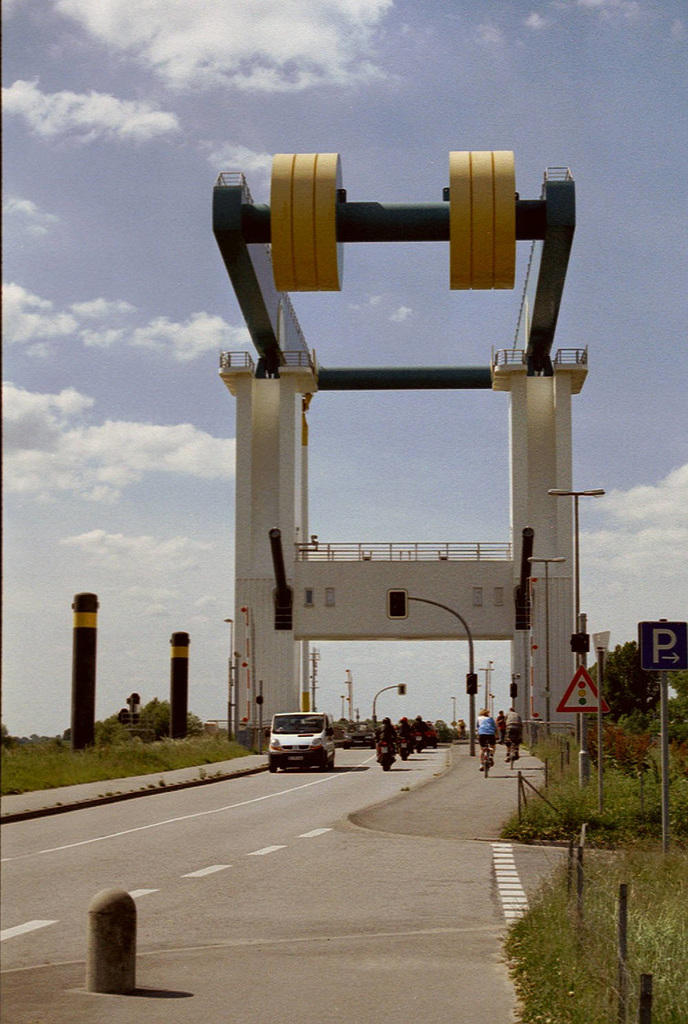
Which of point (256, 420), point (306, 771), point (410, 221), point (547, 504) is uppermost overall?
point (410, 221)

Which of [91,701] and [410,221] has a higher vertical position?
[410,221]

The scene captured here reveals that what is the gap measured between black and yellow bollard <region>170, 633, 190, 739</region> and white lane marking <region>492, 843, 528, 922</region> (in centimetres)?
5292

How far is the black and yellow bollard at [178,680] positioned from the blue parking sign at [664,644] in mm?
55688

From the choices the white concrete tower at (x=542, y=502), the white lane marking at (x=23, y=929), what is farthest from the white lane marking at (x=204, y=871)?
the white concrete tower at (x=542, y=502)

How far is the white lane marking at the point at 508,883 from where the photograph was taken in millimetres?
12633

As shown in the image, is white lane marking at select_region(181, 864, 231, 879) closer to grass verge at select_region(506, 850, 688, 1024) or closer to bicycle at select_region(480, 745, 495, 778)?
grass verge at select_region(506, 850, 688, 1024)

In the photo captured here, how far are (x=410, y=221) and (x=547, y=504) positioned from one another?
18.5 m

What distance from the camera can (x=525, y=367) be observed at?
213 ft

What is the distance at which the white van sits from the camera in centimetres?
4262

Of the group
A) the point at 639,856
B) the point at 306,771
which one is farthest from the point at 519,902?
the point at 306,771

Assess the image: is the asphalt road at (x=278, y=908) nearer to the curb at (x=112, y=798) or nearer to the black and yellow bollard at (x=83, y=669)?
the curb at (x=112, y=798)

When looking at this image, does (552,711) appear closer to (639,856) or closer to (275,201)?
(275,201)

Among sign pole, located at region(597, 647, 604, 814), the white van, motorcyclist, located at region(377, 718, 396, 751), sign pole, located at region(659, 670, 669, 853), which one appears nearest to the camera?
sign pole, located at region(659, 670, 669, 853)

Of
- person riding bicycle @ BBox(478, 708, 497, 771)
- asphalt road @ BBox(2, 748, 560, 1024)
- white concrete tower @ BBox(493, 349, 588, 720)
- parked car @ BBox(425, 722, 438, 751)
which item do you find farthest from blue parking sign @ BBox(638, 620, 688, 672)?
parked car @ BBox(425, 722, 438, 751)
